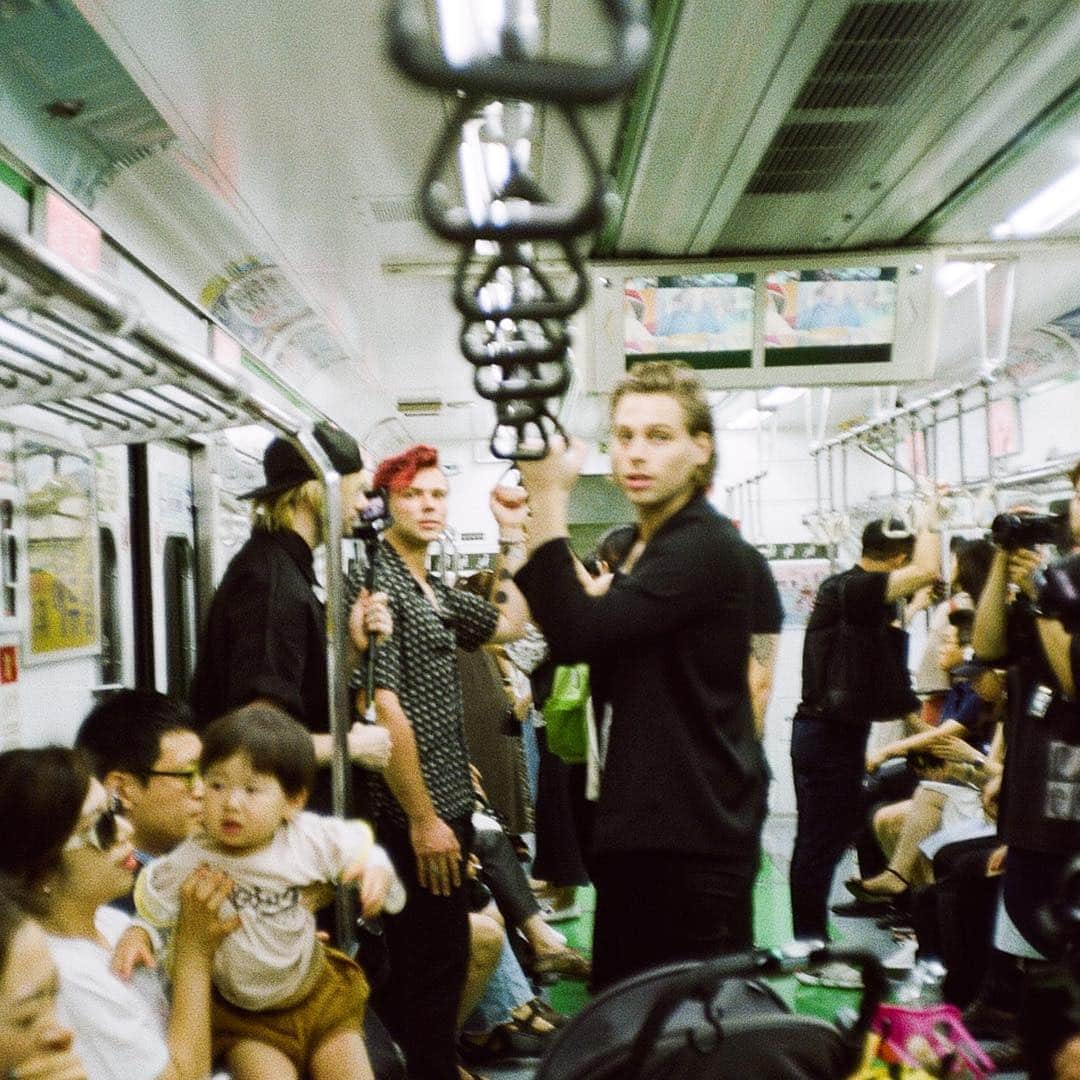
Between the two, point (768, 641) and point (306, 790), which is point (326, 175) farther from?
point (306, 790)

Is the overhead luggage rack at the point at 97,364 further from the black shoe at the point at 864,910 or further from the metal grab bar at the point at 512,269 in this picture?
the black shoe at the point at 864,910

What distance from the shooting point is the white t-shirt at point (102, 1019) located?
5.73ft

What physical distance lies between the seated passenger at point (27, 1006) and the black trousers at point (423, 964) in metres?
1.77

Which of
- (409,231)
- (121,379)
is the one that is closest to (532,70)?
(121,379)

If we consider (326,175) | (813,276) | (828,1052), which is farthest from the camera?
(813,276)

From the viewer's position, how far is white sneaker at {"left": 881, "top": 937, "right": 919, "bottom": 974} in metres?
5.08

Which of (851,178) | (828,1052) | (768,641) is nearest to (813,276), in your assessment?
(851,178)

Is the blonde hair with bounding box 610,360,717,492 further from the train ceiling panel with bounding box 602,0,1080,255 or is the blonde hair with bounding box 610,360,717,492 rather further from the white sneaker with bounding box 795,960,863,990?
the white sneaker with bounding box 795,960,863,990

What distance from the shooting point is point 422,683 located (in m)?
3.10

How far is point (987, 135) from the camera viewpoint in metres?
3.78

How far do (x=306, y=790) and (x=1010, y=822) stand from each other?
2.19 m

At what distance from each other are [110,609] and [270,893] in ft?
6.31

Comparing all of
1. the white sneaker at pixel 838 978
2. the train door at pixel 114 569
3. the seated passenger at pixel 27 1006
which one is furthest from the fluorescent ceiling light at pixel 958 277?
the seated passenger at pixel 27 1006

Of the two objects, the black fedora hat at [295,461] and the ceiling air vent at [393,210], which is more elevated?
the ceiling air vent at [393,210]
